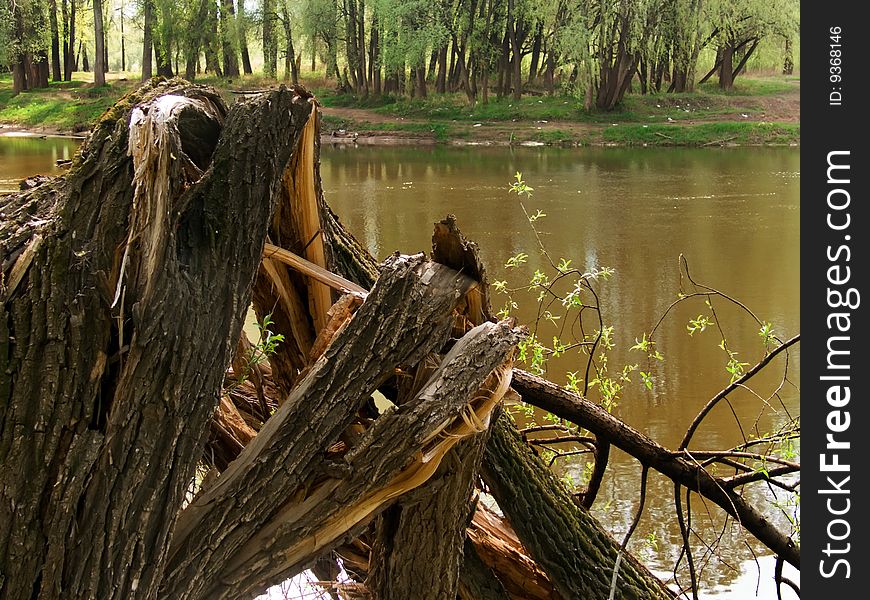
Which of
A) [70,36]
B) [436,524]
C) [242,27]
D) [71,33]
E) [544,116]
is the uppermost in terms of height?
[71,33]

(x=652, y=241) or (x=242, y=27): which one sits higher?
(x=242, y=27)

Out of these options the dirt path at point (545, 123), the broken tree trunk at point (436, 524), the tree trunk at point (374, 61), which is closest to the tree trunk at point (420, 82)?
the tree trunk at point (374, 61)

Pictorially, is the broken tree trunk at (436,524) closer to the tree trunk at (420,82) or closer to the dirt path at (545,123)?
the dirt path at (545,123)

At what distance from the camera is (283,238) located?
8.20 feet

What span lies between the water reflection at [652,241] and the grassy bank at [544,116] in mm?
2426

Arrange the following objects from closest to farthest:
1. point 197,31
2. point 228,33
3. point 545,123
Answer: point 545,123 < point 197,31 < point 228,33

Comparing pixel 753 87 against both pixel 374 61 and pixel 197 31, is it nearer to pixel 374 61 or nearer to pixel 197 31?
pixel 374 61

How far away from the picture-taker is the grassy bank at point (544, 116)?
26172mm

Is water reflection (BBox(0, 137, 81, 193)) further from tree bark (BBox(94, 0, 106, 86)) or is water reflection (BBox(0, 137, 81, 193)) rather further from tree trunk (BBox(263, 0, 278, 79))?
tree trunk (BBox(263, 0, 278, 79))

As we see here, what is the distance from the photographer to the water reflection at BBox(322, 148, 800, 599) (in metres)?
5.21

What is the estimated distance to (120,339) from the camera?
175cm

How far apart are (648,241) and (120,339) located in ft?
34.6

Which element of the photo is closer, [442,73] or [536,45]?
[442,73]

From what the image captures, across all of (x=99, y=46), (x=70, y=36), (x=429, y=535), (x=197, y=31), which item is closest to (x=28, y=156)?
(x=197, y=31)
